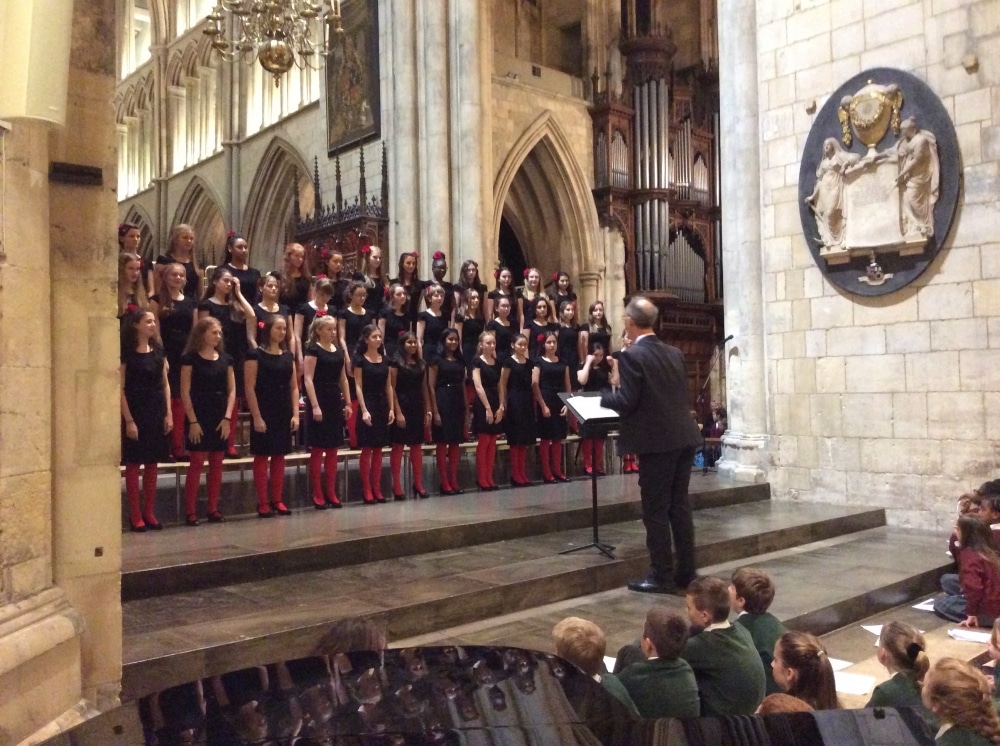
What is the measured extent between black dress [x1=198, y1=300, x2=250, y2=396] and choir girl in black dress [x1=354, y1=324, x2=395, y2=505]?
883 millimetres

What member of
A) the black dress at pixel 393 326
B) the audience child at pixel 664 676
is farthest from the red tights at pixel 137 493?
the audience child at pixel 664 676

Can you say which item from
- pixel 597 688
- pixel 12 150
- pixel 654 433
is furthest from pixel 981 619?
pixel 12 150

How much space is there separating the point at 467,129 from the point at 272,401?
7.27 meters

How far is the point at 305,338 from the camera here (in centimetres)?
685

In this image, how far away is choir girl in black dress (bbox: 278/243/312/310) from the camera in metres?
6.89

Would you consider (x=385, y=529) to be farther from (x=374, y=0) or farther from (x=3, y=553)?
(x=374, y=0)

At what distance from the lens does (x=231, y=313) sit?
6.17m

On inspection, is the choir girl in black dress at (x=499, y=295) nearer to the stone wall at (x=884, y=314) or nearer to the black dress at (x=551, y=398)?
the black dress at (x=551, y=398)

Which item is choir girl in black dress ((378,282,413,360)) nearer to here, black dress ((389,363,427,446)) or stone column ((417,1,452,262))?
black dress ((389,363,427,446))

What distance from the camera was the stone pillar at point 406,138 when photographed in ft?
40.1

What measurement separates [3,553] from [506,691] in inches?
64.9

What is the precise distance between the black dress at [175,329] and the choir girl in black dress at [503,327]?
9.21ft

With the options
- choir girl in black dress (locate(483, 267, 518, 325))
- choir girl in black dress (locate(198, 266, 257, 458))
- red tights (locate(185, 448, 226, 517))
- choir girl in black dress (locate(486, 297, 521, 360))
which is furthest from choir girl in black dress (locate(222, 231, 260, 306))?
choir girl in black dress (locate(483, 267, 518, 325))

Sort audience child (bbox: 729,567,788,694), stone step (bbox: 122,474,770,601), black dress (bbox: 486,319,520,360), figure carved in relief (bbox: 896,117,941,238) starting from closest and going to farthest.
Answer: audience child (bbox: 729,567,788,694) < stone step (bbox: 122,474,770,601) < figure carved in relief (bbox: 896,117,941,238) < black dress (bbox: 486,319,520,360)
